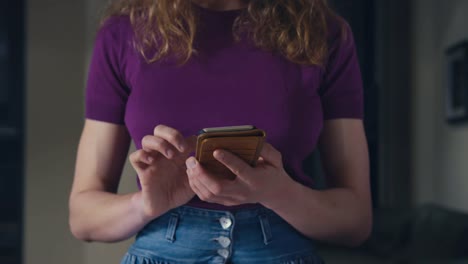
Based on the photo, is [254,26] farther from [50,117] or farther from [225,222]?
[50,117]

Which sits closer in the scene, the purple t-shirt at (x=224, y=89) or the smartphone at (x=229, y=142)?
the smartphone at (x=229, y=142)

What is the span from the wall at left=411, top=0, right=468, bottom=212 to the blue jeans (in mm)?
2684

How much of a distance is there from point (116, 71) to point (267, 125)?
0.18 metres

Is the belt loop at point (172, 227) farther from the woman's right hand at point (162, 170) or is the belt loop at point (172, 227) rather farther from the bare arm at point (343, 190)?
the bare arm at point (343, 190)

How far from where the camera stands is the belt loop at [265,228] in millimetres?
636

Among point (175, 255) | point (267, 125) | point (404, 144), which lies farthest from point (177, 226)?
point (404, 144)

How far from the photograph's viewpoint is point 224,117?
0.66m

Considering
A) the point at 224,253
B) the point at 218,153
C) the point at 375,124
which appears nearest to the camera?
the point at 218,153

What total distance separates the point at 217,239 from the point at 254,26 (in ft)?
0.78

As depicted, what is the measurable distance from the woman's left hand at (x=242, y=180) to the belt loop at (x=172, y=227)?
76 mm

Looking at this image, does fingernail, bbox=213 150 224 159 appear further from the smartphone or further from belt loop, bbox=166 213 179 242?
belt loop, bbox=166 213 179 242

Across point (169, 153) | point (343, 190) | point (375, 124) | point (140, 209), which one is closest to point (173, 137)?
point (169, 153)

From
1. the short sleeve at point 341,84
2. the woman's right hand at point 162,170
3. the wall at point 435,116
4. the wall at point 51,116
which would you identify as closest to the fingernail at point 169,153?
the woman's right hand at point 162,170

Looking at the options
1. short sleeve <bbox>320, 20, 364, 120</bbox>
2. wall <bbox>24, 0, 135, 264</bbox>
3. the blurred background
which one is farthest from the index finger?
wall <bbox>24, 0, 135, 264</bbox>
